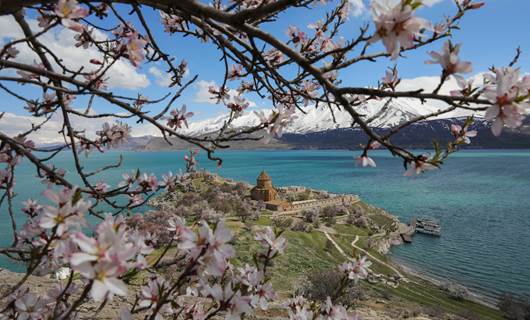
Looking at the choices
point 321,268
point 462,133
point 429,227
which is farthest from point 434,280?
point 462,133

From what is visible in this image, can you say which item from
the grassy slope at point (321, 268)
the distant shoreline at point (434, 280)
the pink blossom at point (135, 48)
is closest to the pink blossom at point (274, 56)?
the pink blossom at point (135, 48)

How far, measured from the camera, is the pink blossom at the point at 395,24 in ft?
3.95

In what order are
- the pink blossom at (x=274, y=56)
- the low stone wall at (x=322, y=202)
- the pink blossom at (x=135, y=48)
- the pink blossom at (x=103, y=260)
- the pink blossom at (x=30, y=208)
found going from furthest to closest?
the low stone wall at (x=322, y=202)
the pink blossom at (x=274, y=56)
the pink blossom at (x=30, y=208)
the pink blossom at (x=135, y=48)
the pink blossom at (x=103, y=260)

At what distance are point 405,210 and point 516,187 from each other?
29.6 meters

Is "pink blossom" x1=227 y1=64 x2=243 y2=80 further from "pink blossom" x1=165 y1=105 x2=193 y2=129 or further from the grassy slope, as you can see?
the grassy slope

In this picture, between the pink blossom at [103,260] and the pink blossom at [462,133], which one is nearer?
the pink blossom at [103,260]

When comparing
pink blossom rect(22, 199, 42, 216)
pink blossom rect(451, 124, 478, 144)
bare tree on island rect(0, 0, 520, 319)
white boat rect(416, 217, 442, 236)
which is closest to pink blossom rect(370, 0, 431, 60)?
bare tree on island rect(0, 0, 520, 319)

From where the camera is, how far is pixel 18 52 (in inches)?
95.7

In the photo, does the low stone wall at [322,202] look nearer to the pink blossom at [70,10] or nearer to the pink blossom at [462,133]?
the pink blossom at [462,133]

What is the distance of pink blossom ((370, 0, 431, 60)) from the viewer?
120 cm

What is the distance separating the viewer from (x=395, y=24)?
1233 millimetres

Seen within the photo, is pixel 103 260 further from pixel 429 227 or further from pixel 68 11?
pixel 429 227

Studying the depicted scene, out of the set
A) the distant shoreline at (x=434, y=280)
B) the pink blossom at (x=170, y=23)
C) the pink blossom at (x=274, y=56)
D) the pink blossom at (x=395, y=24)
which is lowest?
the distant shoreline at (x=434, y=280)

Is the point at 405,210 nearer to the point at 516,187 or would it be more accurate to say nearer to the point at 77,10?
the point at 516,187
